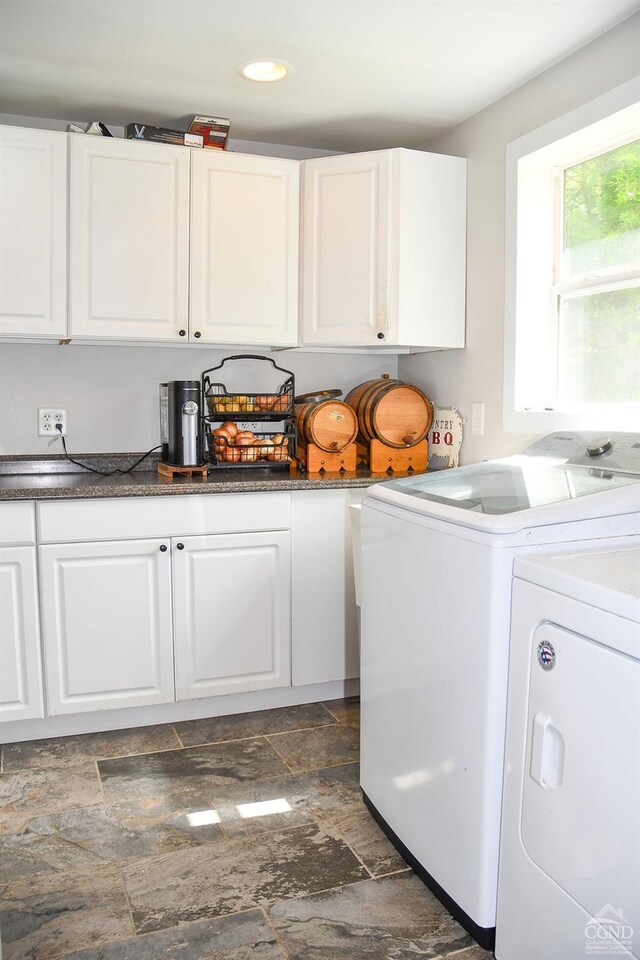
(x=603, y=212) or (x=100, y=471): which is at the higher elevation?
(x=603, y=212)

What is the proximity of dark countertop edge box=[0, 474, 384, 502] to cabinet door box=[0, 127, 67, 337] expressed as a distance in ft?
2.07

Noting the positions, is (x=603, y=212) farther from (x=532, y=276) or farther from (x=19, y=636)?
(x=19, y=636)

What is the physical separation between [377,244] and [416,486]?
52.4 inches

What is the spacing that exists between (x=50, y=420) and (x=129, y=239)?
30.9 inches

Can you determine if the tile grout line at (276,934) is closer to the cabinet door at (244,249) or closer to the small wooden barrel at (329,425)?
the small wooden barrel at (329,425)

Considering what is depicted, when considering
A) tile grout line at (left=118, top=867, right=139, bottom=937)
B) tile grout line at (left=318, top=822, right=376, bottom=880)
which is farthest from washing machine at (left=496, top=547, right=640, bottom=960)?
tile grout line at (left=118, top=867, right=139, bottom=937)

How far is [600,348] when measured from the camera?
2.48 meters

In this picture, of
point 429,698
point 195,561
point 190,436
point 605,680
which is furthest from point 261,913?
point 190,436

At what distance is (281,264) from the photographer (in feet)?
9.88

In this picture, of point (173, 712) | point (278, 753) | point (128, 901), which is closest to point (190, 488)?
point (173, 712)

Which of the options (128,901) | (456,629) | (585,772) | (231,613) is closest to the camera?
A: (585,772)

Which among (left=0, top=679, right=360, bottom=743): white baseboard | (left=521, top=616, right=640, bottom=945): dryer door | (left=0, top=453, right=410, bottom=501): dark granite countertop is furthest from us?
(left=0, top=679, right=360, bottom=743): white baseboard

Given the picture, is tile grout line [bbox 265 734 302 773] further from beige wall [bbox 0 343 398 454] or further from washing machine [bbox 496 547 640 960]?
beige wall [bbox 0 343 398 454]

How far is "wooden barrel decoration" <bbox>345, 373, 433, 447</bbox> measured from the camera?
10.2 ft
